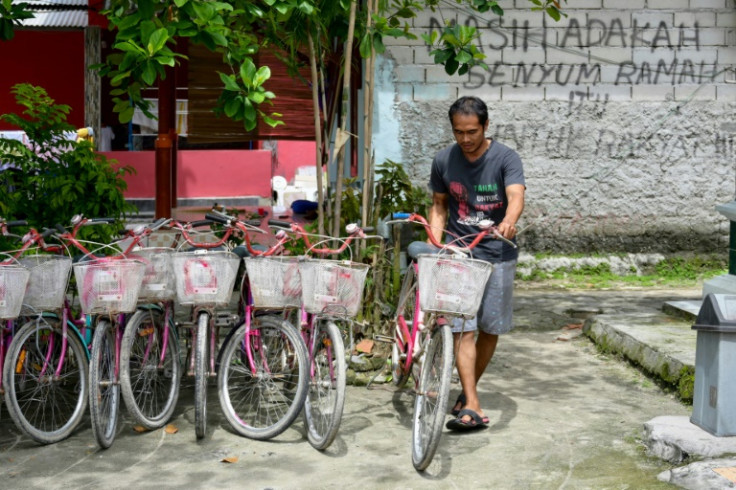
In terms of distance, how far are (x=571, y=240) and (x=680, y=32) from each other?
2.56 metres

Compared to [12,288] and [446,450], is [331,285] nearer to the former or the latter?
[446,450]

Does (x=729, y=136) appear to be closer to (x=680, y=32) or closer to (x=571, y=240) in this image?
(x=680, y=32)

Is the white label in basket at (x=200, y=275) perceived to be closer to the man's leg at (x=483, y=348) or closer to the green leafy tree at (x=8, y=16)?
the man's leg at (x=483, y=348)

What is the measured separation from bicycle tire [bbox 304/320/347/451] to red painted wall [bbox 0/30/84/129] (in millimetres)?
12240

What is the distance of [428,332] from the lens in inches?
221

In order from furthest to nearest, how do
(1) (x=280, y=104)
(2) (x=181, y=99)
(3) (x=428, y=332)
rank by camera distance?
(2) (x=181, y=99)
(1) (x=280, y=104)
(3) (x=428, y=332)

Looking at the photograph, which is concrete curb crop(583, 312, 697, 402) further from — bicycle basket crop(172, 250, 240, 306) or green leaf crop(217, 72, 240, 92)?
green leaf crop(217, 72, 240, 92)

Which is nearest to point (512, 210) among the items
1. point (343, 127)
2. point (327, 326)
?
point (327, 326)

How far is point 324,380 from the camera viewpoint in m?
5.62

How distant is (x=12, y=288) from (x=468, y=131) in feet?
8.61

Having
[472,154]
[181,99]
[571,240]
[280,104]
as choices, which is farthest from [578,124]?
[181,99]

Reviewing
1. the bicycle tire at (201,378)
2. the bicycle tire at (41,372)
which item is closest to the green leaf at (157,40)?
the bicycle tire at (201,378)

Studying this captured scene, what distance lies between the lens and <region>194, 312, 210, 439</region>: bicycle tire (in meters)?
5.52

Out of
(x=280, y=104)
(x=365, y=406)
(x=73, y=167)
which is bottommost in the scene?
(x=365, y=406)
